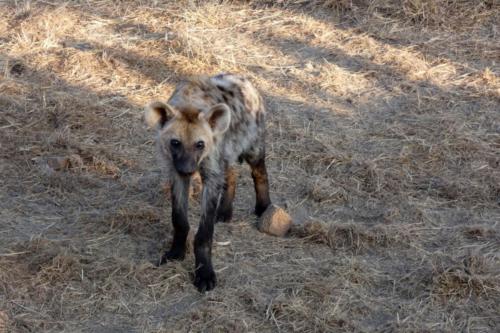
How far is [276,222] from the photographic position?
494cm

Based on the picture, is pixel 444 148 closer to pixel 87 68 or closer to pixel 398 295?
pixel 398 295

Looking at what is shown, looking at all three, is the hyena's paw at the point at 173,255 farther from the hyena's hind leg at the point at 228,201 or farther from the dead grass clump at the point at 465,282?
the dead grass clump at the point at 465,282

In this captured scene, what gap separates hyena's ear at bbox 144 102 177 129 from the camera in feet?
13.6

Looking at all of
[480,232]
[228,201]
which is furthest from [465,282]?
[228,201]

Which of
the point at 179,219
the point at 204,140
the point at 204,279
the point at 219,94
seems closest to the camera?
the point at 204,140

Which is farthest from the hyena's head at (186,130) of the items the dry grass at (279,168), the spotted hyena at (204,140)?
the dry grass at (279,168)

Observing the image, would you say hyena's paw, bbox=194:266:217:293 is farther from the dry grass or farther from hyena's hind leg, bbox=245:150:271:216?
hyena's hind leg, bbox=245:150:271:216

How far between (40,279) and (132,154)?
1782 mm

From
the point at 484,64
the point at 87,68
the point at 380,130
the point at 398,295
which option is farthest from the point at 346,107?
the point at 398,295

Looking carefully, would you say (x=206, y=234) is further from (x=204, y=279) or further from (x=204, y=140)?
(x=204, y=140)

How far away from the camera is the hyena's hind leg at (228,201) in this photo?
5051 mm

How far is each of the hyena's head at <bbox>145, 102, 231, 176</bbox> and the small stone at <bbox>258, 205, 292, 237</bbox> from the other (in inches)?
32.3

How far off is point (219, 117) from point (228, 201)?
0.94m

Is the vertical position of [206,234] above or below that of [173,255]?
above
